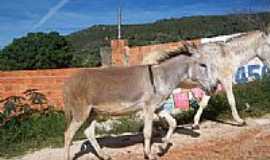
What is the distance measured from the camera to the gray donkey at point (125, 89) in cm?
775

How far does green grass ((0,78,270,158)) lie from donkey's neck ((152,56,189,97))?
8.94 ft

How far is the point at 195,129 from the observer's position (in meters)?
9.88

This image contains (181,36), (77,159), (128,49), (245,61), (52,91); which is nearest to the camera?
(77,159)

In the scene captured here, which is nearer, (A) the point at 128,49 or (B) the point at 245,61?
(B) the point at 245,61

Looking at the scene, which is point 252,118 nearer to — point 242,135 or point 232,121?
point 232,121

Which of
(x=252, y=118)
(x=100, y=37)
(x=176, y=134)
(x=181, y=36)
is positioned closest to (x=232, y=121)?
(x=252, y=118)

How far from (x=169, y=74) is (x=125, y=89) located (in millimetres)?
692

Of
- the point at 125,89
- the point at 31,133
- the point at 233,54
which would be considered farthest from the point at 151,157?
the point at 31,133

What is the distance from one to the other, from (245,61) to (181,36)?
17.4 meters

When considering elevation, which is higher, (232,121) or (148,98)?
(148,98)

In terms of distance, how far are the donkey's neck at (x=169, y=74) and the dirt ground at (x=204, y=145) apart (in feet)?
3.23

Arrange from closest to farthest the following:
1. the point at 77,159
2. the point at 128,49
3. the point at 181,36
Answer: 1. the point at 77,159
2. the point at 128,49
3. the point at 181,36

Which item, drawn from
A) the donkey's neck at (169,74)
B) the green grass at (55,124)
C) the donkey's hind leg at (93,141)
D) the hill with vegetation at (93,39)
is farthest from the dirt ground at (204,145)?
the hill with vegetation at (93,39)

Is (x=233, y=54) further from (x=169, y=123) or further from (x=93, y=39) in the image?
(x=93, y=39)
